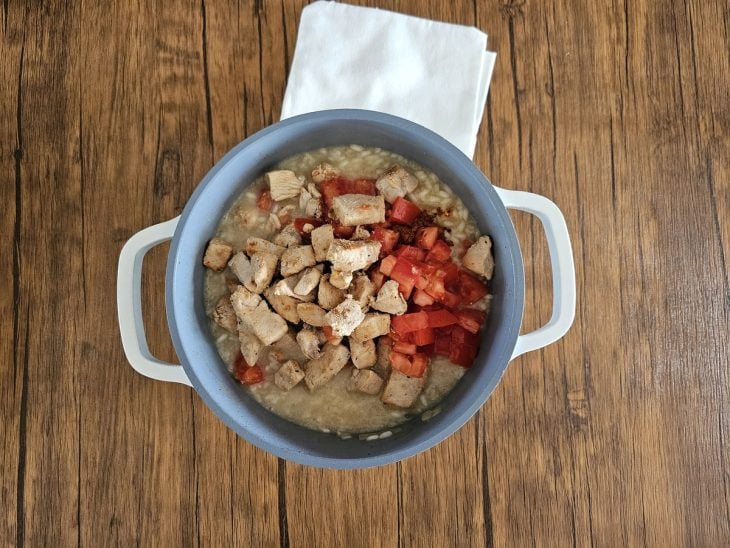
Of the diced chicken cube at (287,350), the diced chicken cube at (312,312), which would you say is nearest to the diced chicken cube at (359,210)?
the diced chicken cube at (312,312)

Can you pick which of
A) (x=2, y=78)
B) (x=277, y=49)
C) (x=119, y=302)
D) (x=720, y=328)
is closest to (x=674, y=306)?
(x=720, y=328)

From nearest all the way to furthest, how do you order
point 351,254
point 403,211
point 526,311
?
point 351,254 → point 403,211 → point 526,311

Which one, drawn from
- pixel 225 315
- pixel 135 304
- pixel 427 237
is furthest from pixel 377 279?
pixel 135 304

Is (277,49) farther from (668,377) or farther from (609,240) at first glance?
(668,377)

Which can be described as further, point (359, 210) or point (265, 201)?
point (265, 201)

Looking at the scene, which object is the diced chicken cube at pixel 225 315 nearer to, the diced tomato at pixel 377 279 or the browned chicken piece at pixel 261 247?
the browned chicken piece at pixel 261 247

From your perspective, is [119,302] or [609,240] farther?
[609,240]

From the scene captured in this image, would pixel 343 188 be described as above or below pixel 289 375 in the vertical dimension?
above

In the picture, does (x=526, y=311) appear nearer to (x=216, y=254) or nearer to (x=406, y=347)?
(x=406, y=347)
